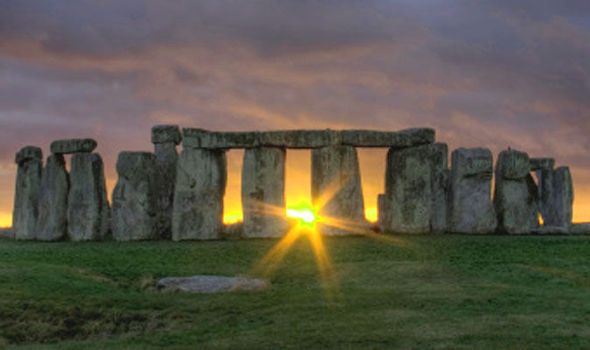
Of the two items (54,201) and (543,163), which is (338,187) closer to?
(54,201)

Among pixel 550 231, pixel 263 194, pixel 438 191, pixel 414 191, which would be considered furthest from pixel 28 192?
pixel 550 231

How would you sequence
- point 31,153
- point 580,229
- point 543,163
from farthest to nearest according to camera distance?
point 543,163 → point 31,153 → point 580,229

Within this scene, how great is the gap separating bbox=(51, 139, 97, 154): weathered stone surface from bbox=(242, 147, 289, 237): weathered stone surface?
5966 millimetres

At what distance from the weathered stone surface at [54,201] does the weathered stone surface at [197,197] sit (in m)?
5.10

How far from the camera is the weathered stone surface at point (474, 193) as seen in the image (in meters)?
25.2

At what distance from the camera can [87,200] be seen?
1033 inches

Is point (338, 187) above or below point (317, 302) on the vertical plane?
above

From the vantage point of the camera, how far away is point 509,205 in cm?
2583

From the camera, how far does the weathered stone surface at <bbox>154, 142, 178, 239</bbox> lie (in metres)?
25.8

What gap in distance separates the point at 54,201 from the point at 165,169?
4498 millimetres

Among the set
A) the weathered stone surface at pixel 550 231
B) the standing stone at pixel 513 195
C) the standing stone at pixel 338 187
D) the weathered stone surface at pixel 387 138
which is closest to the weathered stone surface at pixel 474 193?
the standing stone at pixel 513 195

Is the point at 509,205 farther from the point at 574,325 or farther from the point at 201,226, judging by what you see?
the point at 574,325

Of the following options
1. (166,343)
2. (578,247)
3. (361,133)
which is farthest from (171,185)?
(166,343)

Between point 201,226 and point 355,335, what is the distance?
14.4 metres
